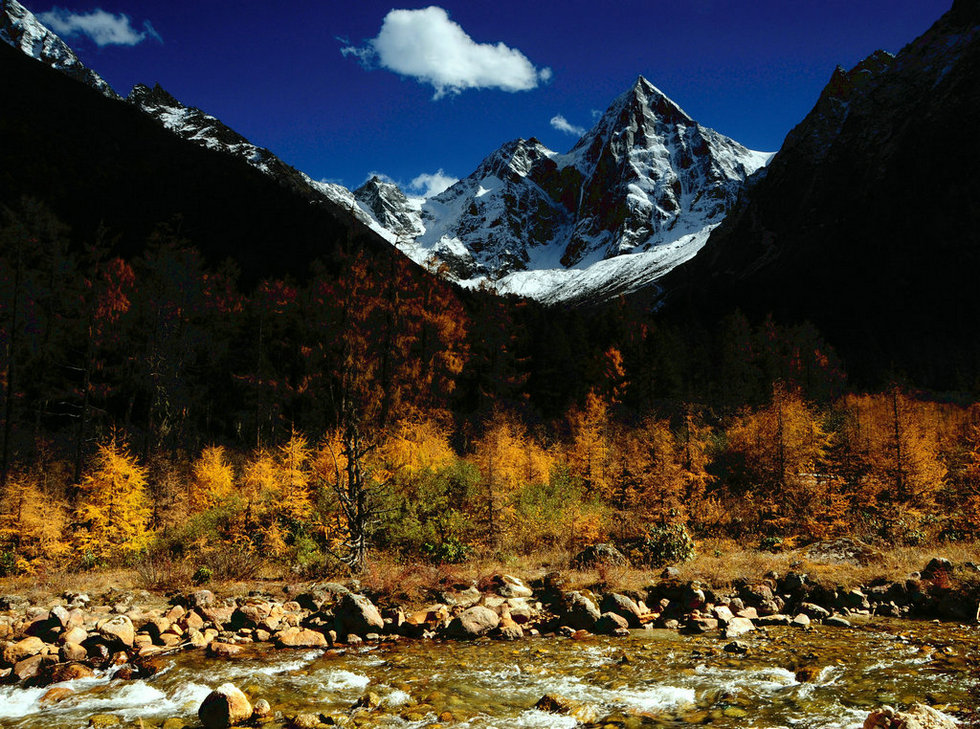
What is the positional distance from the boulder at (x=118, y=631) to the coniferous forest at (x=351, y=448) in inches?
209

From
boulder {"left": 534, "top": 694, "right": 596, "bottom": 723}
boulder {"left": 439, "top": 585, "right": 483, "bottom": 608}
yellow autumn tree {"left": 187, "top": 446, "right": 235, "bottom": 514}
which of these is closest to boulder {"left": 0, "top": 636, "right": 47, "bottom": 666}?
boulder {"left": 439, "top": 585, "right": 483, "bottom": 608}

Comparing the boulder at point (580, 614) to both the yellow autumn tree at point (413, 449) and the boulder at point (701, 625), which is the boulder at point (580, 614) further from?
the yellow autumn tree at point (413, 449)

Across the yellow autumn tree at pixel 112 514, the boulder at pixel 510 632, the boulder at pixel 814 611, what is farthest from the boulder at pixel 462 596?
the yellow autumn tree at pixel 112 514

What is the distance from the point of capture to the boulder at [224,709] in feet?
26.0

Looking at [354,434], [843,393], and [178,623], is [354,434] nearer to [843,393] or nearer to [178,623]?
[178,623]

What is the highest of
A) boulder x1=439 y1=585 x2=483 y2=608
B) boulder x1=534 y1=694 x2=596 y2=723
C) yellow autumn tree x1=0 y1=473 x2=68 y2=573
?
yellow autumn tree x1=0 y1=473 x2=68 y2=573

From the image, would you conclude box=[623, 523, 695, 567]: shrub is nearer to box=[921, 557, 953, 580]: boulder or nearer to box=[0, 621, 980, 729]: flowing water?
box=[0, 621, 980, 729]: flowing water

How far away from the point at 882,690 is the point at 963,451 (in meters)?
21.5

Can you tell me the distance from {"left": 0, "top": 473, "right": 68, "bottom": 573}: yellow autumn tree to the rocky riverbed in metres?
3.86

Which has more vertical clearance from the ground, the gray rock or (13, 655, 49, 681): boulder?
(13, 655, 49, 681): boulder

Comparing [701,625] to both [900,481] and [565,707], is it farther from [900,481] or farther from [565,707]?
[900,481]

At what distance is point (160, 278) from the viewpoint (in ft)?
93.5

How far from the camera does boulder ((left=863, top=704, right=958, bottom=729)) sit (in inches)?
245

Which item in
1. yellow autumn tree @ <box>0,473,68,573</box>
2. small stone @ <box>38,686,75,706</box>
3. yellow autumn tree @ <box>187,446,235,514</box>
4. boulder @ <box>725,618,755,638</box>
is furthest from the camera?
yellow autumn tree @ <box>187,446,235,514</box>
